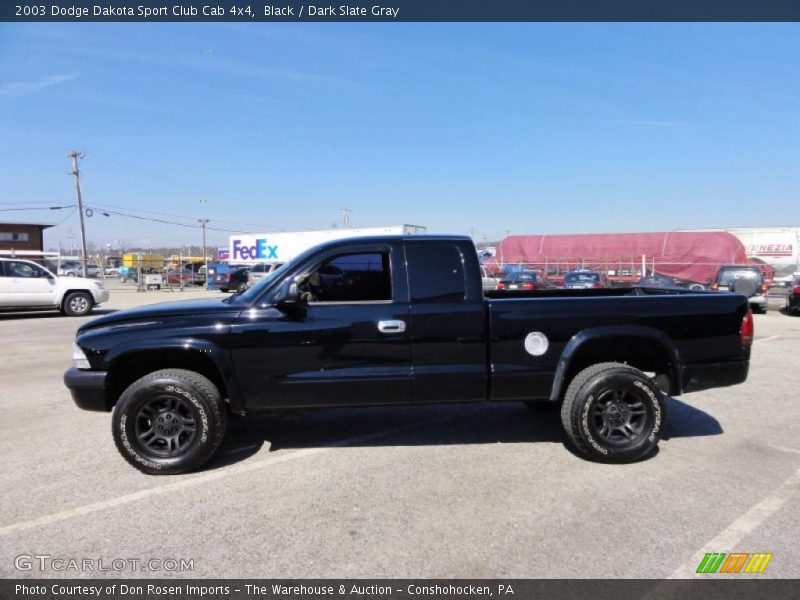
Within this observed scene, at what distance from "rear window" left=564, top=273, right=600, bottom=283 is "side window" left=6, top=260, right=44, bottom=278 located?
19.4m

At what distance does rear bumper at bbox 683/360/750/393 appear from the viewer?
4508 millimetres

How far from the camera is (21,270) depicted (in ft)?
50.0

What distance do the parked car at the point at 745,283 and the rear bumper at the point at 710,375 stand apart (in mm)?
14374

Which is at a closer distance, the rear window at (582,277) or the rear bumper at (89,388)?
the rear bumper at (89,388)

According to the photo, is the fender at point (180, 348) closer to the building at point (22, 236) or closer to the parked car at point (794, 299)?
the parked car at point (794, 299)

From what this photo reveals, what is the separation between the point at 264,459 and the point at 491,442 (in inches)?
78.8

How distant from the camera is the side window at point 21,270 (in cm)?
1505

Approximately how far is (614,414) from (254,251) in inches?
1421

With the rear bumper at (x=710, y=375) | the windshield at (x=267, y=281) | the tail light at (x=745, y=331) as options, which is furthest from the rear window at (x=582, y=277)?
the windshield at (x=267, y=281)

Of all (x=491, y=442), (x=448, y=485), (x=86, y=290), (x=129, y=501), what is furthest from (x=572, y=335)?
(x=86, y=290)

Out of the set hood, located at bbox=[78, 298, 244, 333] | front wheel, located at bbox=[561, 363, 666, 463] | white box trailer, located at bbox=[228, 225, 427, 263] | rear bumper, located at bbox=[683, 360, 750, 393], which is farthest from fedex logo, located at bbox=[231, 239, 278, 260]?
rear bumper, located at bbox=[683, 360, 750, 393]

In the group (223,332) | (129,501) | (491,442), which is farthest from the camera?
(491,442)

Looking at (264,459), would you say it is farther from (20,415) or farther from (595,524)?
(20,415)

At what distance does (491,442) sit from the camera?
484 cm
